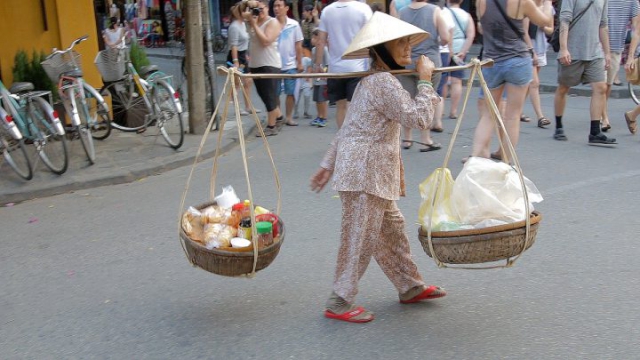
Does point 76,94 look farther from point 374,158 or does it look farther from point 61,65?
point 374,158

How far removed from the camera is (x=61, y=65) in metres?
7.55

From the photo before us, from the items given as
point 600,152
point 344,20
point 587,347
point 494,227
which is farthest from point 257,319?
point 600,152

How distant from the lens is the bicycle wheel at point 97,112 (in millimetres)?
7496

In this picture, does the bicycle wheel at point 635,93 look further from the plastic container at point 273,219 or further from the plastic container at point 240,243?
the plastic container at point 240,243

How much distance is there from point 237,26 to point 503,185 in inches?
312

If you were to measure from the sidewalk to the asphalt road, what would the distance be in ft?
0.92

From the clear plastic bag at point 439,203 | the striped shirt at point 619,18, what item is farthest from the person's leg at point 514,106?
the clear plastic bag at point 439,203

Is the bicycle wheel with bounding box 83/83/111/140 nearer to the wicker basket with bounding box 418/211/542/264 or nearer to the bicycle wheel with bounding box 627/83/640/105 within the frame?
the wicker basket with bounding box 418/211/542/264

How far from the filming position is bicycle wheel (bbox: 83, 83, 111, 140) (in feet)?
24.6

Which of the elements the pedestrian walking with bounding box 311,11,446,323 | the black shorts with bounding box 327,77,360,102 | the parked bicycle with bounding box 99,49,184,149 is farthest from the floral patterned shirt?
the parked bicycle with bounding box 99,49,184,149

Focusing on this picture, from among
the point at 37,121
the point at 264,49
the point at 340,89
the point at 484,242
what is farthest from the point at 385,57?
the point at 264,49

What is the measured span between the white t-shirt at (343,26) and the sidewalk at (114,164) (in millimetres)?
1803

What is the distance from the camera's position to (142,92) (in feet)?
26.9

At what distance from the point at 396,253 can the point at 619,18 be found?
19.2 feet
